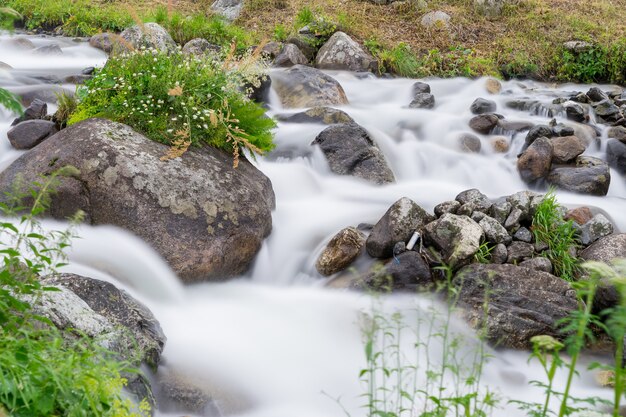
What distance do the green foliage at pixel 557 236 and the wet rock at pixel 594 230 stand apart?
11cm

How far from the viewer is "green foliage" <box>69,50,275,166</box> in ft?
21.5

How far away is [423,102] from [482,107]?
110cm

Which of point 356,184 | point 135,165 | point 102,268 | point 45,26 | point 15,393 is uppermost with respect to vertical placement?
point 15,393

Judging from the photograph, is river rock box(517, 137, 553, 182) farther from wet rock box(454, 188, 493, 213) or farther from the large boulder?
the large boulder

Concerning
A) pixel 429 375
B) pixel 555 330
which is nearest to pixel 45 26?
Answer: pixel 555 330

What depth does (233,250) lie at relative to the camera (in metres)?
6.15

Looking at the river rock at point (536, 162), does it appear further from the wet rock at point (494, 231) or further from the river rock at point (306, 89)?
the river rock at point (306, 89)

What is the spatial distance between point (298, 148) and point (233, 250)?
323cm

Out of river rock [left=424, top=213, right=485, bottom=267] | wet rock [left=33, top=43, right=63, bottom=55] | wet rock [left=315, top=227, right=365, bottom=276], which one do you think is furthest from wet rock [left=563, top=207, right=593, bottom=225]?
wet rock [left=33, top=43, right=63, bottom=55]

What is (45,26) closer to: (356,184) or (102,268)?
(356,184)

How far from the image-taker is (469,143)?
10352mm

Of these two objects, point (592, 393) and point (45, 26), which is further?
point (45, 26)

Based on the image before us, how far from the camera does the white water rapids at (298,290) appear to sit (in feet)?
15.8

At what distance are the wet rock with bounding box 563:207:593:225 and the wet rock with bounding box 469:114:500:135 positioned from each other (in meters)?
3.57
